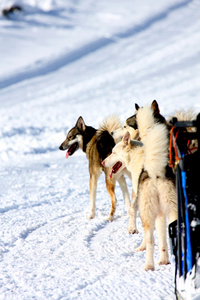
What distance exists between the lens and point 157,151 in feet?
10.6

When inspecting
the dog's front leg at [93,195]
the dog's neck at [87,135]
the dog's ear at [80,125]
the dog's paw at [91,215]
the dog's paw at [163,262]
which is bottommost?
the dog's paw at [91,215]

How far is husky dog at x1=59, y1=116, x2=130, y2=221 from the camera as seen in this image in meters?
5.43

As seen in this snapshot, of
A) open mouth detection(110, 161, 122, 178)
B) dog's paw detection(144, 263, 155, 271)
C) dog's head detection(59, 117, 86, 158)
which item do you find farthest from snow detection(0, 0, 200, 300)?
dog's head detection(59, 117, 86, 158)

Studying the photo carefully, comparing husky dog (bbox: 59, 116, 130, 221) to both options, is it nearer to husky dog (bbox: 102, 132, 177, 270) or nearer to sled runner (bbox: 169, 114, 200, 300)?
husky dog (bbox: 102, 132, 177, 270)

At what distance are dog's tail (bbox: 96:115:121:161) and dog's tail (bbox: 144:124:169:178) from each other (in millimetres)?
2023

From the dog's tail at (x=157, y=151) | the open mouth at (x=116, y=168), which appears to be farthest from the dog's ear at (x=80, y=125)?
the dog's tail at (x=157, y=151)

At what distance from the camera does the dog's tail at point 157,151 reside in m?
3.22

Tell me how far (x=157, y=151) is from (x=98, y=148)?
7.75 feet

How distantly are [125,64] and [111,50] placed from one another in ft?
7.83

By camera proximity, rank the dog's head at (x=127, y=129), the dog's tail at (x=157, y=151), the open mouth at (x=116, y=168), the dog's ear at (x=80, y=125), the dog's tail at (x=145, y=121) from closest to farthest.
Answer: the dog's tail at (x=157, y=151), the dog's tail at (x=145, y=121), the open mouth at (x=116, y=168), the dog's head at (x=127, y=129), the dog's ear at (x=80, y=125)

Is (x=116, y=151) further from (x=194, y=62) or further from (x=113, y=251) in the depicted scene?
(x=194, y=62)

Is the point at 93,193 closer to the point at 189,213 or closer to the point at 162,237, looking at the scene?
the point at 162,237

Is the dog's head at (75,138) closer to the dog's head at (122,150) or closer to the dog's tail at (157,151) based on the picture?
the dog's head at (122,150)

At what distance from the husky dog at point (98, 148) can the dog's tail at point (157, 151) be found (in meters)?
1.75
